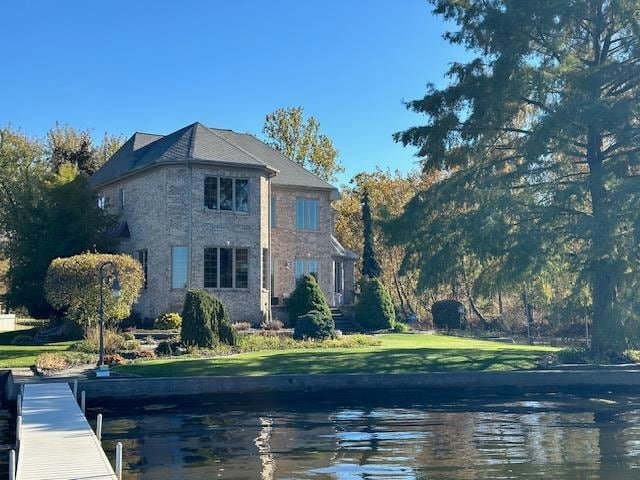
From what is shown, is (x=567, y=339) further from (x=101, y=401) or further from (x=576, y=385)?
(x=101, y=401)

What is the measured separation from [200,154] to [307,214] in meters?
7.58

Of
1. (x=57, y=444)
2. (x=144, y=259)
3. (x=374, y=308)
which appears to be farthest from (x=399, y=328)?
(x=57, y=444)

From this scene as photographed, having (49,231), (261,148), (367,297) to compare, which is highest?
(261,148)

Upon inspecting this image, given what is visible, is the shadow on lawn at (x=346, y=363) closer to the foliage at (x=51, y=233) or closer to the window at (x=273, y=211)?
the foliage at (x=51, y=233)

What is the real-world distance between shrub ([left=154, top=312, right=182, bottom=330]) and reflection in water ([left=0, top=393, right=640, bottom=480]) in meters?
11.8

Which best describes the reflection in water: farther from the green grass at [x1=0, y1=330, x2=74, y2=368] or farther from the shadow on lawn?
the green grass at [x1=0, y1=330, x2=74, y2=368]

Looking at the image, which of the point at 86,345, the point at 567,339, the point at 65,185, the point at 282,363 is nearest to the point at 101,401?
the point at 282,363

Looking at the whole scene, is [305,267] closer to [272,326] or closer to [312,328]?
[272,326]

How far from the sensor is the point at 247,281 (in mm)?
32156

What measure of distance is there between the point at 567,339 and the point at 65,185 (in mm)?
26168

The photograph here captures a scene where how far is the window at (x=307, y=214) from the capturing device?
37125 mm

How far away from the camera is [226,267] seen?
3191 centimetres

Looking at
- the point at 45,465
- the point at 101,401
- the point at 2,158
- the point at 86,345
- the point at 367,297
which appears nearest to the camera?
the point at 45,465

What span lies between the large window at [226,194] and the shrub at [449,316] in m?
13.5
